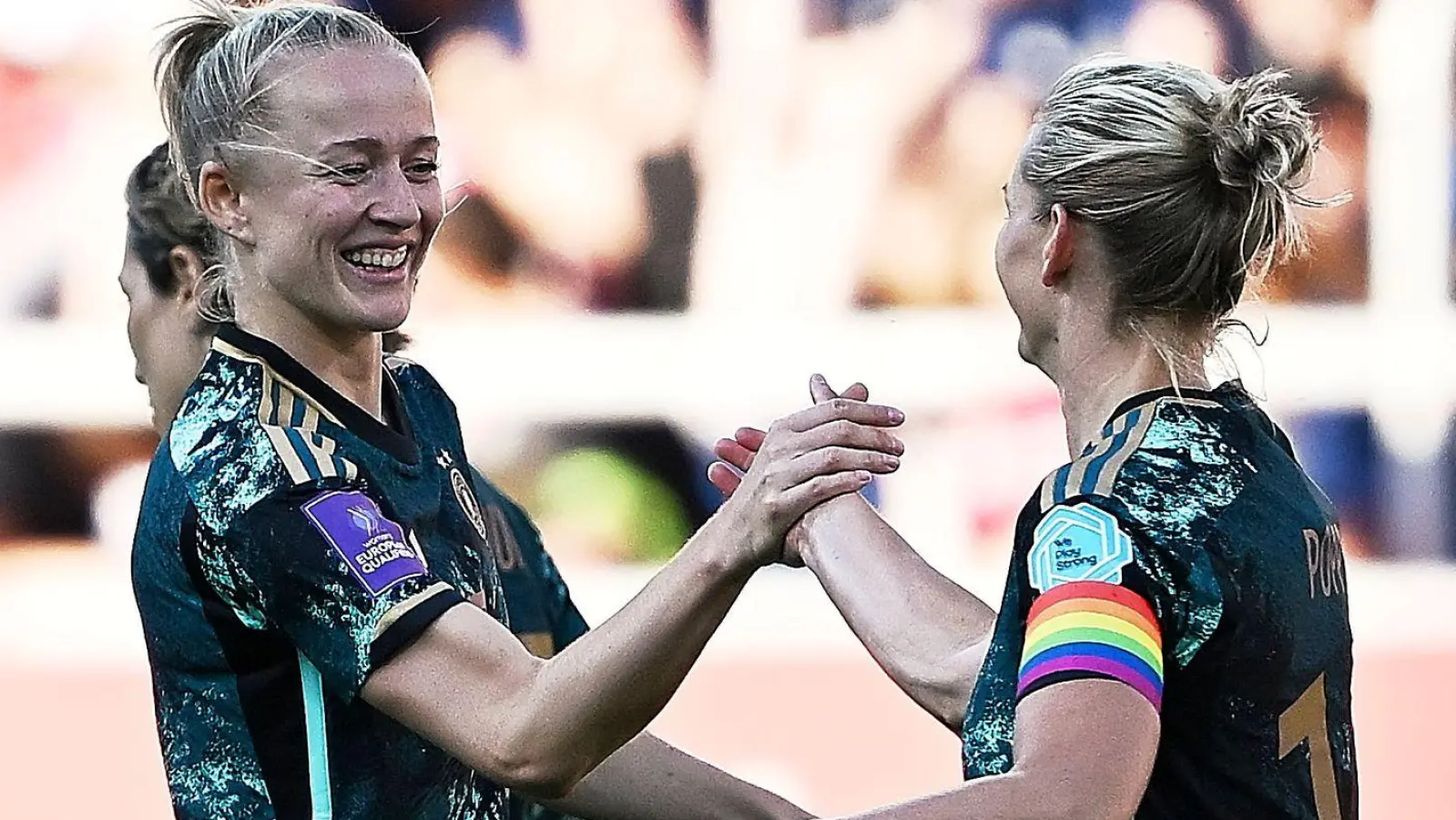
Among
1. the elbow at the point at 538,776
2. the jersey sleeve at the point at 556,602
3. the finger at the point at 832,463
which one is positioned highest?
the finger at the point at 832,463

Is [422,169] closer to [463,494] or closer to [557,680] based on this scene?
[463,494]

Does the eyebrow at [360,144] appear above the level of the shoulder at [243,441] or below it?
above

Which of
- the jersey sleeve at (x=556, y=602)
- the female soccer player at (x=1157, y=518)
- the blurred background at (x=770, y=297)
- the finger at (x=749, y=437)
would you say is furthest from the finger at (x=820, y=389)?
the blurred background at (x=770, y=297)

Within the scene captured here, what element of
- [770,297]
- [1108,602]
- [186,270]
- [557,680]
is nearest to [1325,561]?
[1108,602]

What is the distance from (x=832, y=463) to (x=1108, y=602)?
426 mm

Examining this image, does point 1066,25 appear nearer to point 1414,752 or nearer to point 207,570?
point 1414,752

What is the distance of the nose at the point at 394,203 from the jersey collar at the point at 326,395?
0.16 meters

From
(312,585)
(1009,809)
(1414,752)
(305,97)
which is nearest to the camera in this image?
(1009,809)

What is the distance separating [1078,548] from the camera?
1795mm

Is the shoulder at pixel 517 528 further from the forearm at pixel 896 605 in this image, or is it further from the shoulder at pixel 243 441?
the shoulder at pixel 243 441

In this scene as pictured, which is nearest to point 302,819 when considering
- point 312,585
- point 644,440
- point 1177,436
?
point 312,585

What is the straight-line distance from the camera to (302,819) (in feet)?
6.47

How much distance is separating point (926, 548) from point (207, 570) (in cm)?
264

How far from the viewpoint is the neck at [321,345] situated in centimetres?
209
